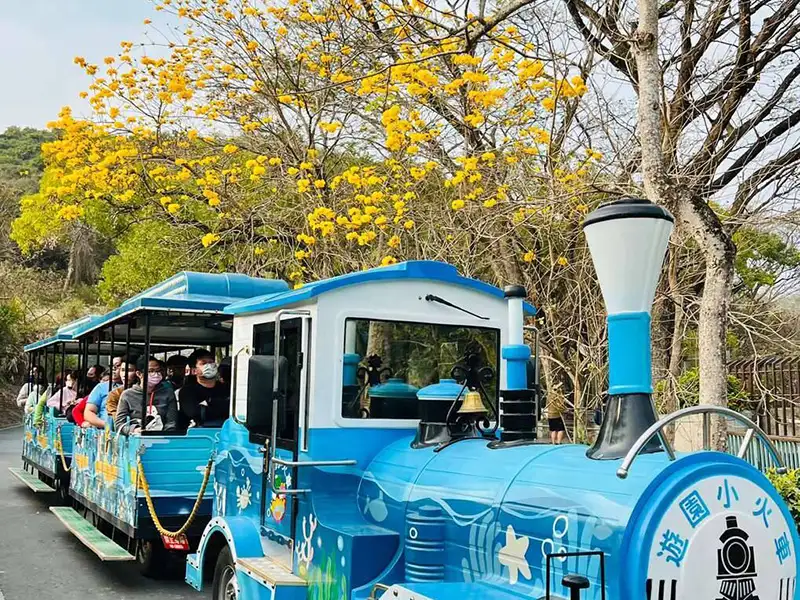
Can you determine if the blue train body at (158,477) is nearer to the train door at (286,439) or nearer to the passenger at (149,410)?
the passenger at (149,410)

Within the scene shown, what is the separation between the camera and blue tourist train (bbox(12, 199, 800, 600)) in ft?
10.7

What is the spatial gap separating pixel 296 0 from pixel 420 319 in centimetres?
799

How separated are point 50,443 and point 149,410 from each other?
5.38m

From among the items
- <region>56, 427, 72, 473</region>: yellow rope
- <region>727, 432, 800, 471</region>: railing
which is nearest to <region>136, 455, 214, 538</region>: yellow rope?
<region>56, 427, 72, 473</region>: yellow rope

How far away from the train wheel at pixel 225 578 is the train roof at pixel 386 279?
5.38ft

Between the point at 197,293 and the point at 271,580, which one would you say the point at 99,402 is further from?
the point at 271,580

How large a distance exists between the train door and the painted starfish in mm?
1587

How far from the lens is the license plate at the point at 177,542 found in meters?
7.90

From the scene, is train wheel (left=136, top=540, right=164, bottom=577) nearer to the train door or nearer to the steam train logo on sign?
the train door

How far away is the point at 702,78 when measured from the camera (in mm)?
9695

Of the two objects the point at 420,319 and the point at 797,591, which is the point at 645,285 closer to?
the point at 797,591

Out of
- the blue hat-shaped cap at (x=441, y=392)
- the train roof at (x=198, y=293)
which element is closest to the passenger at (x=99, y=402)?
the train roof at (x=198, y=293)

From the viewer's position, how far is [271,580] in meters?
4.86

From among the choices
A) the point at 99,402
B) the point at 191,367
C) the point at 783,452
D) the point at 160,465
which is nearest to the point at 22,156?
the point at 99,402
